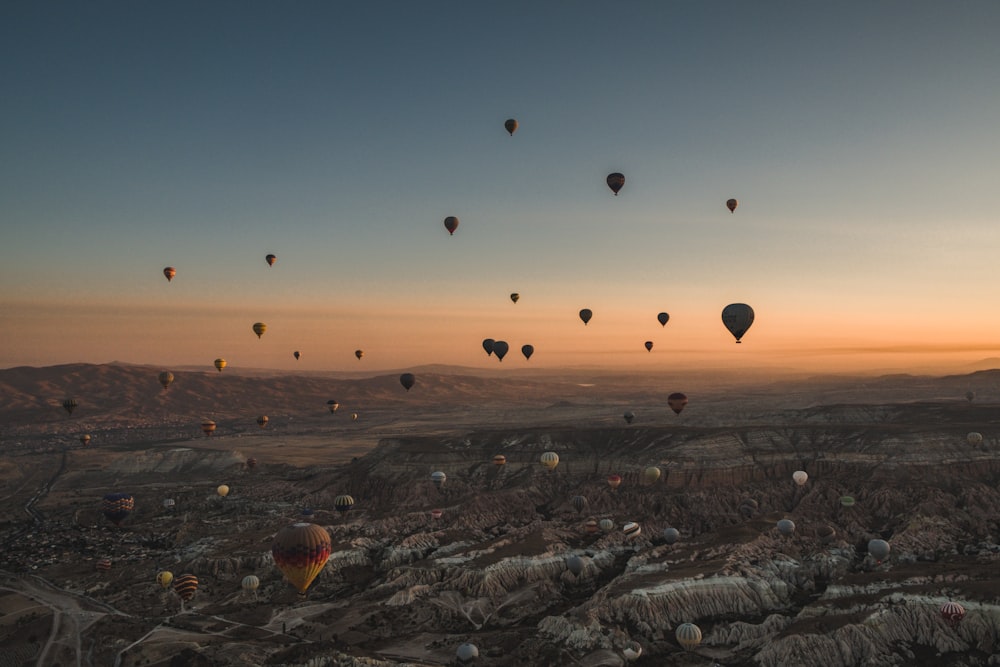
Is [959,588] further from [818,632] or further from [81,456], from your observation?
[81,456]

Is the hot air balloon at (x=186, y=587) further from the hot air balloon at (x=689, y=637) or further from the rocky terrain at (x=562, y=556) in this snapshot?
the hot air balloon at (x=689, y=637)

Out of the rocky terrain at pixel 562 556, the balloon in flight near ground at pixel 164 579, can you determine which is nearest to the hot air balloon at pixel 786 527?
the rocky terrain at pixel 562 556

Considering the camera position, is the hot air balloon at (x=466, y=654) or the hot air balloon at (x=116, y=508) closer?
the hot air balloon at (x=466, y=654)

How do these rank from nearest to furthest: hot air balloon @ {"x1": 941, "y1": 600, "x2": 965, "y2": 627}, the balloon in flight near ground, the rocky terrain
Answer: hot air balloon @ {"x1": 941, "y1": 600, "x2": 965, "y2": 627} < the rocky terrain < the balloon in flight near ground

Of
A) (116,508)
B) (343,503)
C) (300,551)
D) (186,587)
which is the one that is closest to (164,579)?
→ (186,587)

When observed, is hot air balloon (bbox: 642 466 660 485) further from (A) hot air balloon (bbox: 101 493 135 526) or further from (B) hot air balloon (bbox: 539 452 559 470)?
(A) hot air balloon (bbox: 101 493 135 526)

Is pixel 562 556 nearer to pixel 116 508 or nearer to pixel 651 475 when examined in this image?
pixel 651 475

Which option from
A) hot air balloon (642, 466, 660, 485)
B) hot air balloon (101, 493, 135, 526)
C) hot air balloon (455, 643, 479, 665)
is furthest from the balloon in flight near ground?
hot air balloon (642, 466, 660, 485)

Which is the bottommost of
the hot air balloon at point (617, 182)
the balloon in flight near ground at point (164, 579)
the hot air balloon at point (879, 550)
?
the balloon in flight near ground at point (164, 579)
